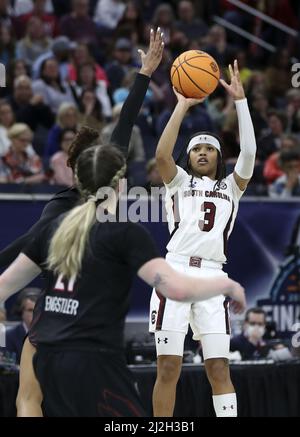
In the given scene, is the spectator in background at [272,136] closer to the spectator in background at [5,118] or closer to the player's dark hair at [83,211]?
the spectator in background at [5,118]

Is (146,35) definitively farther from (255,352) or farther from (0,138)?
(255,352)

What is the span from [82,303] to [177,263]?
2680 mm

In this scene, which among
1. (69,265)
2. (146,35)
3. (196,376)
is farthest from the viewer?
(146,35)

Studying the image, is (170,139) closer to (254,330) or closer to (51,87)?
(254,330)

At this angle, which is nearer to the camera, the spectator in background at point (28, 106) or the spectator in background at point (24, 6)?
the spectator in background at point (28, 106)

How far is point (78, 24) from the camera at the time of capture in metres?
16.2

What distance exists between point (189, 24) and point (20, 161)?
6.27 meters

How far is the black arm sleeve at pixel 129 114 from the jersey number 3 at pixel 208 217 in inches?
44.2

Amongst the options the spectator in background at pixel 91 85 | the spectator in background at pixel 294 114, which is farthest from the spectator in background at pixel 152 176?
the spectator in background at pixel 294 114

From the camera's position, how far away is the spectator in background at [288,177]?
12.2m

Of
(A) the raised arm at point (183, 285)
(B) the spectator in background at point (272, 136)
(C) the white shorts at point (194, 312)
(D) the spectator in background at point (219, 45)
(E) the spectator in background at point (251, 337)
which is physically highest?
(D) the spectator in background at point (219, 45)

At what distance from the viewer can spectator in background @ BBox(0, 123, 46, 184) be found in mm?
11852
